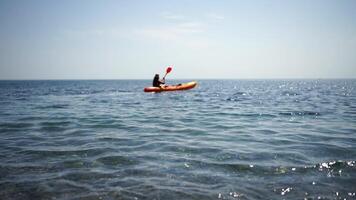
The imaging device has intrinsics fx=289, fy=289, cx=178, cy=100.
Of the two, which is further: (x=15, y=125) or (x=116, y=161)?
(x=15, y=125)

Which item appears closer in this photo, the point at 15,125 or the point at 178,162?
the point at 178,162

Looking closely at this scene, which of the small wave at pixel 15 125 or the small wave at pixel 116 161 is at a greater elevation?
the small wave at pixel 116 161

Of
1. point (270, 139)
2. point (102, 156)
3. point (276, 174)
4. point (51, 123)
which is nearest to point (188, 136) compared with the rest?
point (270, 139)

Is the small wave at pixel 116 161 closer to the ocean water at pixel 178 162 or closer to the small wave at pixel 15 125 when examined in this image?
the ocean water at pixel 178 162

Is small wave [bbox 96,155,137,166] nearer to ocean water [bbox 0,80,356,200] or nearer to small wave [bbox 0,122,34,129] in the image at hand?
ocean water [bbox 0,80,356,200]

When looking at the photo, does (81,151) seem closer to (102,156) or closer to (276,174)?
(102,156)

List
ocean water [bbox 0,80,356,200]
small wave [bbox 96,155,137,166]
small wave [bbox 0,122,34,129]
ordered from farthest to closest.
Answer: small wave [bbox 0,122,34,129], small wave [bbox 96,155,137,166], ocean water [bbox 0,80,356,200]

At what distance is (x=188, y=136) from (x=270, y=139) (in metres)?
2.46

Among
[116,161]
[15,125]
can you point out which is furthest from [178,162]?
[15,125]

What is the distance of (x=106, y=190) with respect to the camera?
4.56 meters

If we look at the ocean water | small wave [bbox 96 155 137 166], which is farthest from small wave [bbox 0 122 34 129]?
small wave [bbox 96 155 137 166]

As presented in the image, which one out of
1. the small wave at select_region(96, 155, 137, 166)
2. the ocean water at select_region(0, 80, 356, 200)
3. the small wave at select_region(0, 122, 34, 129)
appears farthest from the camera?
the small wave at select_region(0, 122, 34, 129)

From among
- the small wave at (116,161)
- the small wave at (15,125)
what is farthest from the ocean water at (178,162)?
the small wave at (15,125)

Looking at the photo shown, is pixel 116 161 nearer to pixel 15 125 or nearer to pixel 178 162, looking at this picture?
pixel 178 162
